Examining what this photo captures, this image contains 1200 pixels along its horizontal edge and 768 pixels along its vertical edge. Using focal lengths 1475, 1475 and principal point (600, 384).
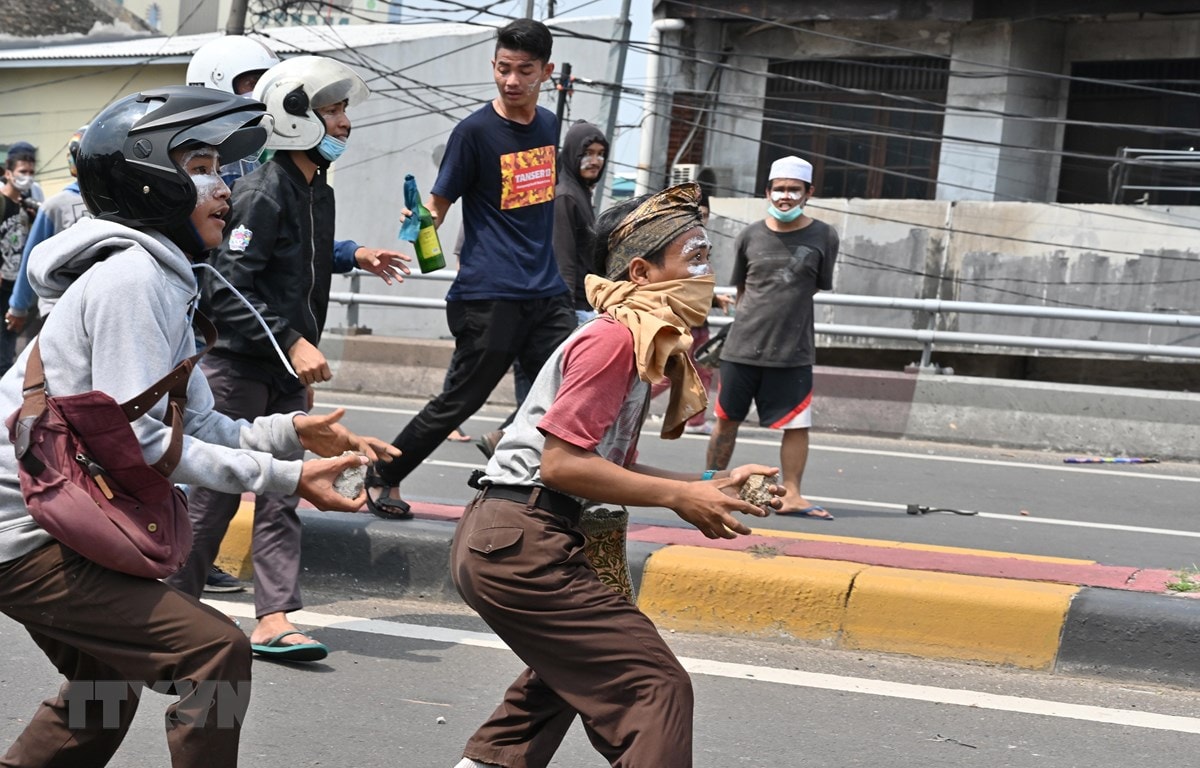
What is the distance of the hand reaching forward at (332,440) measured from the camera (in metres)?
2.98

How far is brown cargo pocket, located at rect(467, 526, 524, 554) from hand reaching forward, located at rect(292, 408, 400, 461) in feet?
0.90

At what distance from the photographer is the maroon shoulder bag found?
271 cm

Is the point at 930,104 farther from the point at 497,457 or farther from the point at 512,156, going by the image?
the point at 497,457

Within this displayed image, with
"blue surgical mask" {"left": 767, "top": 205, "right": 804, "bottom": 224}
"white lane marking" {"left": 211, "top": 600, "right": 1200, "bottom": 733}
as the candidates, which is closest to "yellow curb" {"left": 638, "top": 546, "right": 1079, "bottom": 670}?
"white lane marking" {"left": 211, "top": 600, "right": 1200, "bottom": 733}

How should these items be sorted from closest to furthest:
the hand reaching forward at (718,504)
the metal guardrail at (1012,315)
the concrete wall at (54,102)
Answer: the hand reaching forward at (718,504) < the metal guardrail at (1012,315) < the concrete wall at (54,102)

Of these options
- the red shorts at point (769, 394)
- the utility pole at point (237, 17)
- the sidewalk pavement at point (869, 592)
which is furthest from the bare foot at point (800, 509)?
the utility pole at point (237, 17)

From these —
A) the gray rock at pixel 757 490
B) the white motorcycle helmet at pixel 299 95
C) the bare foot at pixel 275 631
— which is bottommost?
the bare foot at pixel 275 631

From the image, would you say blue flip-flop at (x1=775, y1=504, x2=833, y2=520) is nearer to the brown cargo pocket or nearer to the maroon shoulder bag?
the brown cargo pocket

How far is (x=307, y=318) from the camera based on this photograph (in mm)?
4992

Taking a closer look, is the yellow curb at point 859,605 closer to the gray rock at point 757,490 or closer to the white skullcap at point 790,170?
the gray rock at point 757,490

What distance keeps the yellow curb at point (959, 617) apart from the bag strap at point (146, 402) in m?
2.88

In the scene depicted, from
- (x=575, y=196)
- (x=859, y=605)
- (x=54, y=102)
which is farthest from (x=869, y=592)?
(x=54, y=102)

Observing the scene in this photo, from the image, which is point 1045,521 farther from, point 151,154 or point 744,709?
point 151,154

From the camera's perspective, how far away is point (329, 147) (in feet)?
16.2
